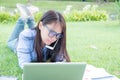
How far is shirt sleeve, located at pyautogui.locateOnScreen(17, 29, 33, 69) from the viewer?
10.3 ft

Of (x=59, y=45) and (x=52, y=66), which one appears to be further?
(x=59, y=45)

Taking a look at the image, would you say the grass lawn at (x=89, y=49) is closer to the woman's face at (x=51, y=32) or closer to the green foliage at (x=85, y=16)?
the woman's face at (x=51, y=32)

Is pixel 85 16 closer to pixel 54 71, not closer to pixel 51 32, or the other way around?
pixel 51 32

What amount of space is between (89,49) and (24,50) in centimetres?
196

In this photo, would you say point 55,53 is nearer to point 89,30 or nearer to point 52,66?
point 52,66

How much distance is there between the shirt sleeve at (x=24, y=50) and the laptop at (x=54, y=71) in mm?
650

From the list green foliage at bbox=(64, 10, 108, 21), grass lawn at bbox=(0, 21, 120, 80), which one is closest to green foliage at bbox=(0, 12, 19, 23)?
green foliage at bbox=(64, 10, 108, 21)

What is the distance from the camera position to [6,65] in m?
4.00

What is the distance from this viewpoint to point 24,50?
10.5 feet

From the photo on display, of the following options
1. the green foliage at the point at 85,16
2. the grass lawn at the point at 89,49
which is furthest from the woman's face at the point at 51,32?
the green foliage at the point at 85,16

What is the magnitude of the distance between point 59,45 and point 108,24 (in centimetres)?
516

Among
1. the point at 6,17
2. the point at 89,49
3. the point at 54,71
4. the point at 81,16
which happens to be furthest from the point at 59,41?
the point at 81,16

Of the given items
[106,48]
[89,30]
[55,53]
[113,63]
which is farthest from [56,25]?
[89,30]

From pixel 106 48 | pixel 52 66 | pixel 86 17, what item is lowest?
pixel 86 17
